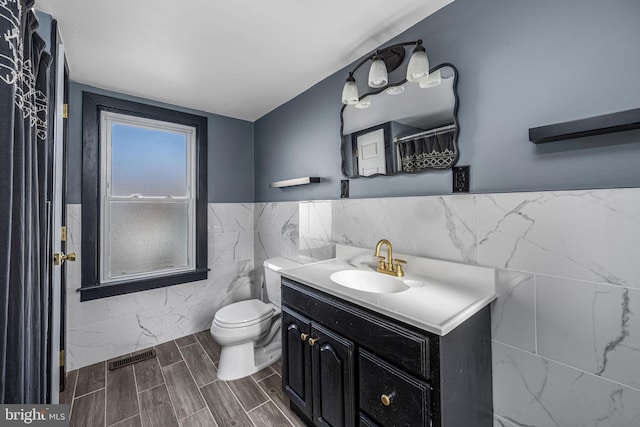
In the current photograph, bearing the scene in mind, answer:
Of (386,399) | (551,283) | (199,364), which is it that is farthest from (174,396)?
(551,283)

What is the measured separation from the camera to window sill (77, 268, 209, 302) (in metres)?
2.05

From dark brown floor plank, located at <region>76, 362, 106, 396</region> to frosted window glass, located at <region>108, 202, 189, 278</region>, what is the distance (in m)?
0.72

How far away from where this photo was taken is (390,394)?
0.98m

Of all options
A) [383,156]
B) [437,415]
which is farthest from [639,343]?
[383,156]

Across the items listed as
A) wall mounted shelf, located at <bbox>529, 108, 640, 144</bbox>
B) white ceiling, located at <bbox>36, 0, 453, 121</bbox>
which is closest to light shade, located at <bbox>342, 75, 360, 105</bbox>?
white ceiling, located at <bbox>36, 0, 453, 121</bbox>

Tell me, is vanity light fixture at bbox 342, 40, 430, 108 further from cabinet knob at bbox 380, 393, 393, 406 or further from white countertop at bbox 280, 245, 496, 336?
cabinet knob at bbox 380, 393, 393, 406

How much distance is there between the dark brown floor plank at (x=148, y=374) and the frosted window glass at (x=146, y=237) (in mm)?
777

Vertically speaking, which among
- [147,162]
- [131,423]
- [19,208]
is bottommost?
[131,423]

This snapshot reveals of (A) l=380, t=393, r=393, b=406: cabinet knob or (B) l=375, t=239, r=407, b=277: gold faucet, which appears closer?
(A) l=380, t=393, r=393, b=406: cabinet knob

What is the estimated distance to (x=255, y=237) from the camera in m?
2.91

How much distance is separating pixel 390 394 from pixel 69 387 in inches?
90.3

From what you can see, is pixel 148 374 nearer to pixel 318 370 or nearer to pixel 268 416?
pixel 268 416

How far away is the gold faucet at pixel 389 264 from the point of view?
1372 mm

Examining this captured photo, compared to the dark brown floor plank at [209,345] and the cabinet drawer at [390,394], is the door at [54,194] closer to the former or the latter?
the dark brown floor plank at [209,345]
